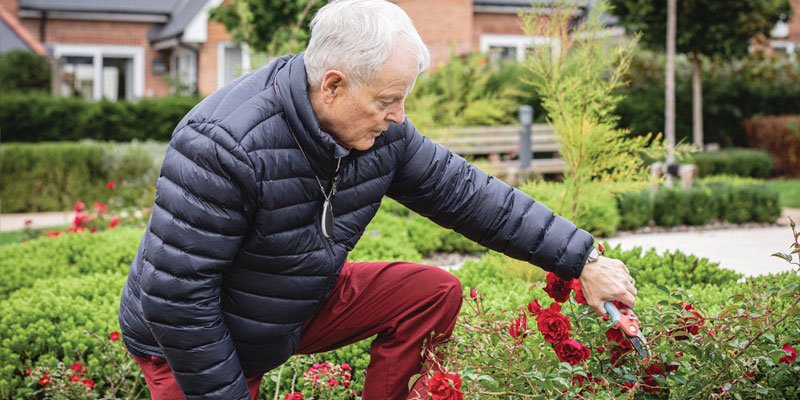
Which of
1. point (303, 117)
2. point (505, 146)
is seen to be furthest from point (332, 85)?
point (505, 146)

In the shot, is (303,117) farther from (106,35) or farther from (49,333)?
(106,35)

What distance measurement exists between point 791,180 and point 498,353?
13189mm

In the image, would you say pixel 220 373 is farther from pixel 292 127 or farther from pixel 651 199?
pixel 651 199

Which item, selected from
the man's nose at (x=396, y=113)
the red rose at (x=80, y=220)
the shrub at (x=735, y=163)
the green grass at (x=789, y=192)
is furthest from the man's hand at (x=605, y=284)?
the shrub at (x=735, y=163)

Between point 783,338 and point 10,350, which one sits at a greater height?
point 783,338

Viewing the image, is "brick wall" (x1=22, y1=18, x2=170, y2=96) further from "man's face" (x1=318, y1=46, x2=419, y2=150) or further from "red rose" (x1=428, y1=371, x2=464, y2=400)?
"red rose" (x1=428, y1=371, x2=464, y2=400)

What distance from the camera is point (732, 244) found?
315 inches

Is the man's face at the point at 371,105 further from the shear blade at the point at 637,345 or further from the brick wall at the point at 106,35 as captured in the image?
the brick wall at the point at 106,35

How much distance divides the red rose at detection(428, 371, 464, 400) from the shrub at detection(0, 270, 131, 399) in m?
1.92

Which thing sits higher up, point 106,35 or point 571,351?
→ point 106,35

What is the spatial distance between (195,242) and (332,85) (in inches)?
22.2

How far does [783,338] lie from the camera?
2762 millimetres

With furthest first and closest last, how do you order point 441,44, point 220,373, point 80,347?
point 441,44, point 80,347, point 220,373

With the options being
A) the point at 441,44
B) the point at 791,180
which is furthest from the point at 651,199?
the point at 441,44
